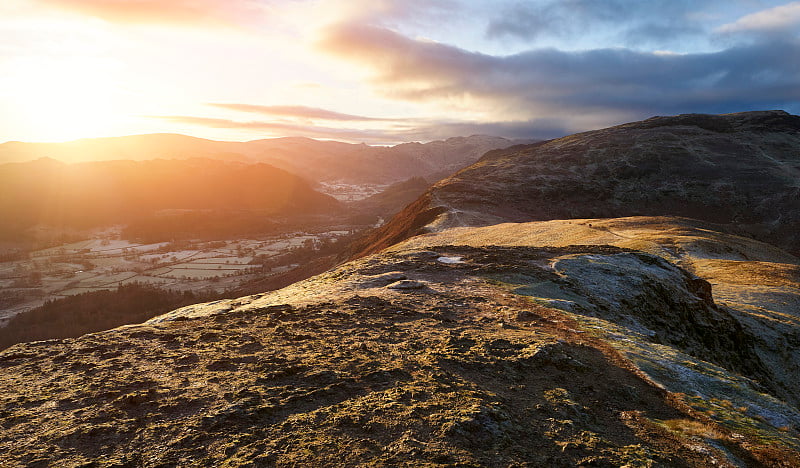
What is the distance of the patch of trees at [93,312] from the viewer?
237 ft

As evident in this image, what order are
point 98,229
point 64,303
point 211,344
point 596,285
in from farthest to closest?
1. point 98,229
2. point 64,303
3. point 596,285
4. point 211,344

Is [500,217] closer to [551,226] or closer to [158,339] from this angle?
[551,226]


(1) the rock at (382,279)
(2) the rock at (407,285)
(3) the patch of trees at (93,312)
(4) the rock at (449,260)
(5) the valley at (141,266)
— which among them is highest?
(4) the rock at (449,260)

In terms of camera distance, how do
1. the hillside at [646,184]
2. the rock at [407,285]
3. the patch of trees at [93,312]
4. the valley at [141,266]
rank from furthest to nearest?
1. the valley at [141,266]
2. the hillside at [646,184]
3. the patch of trees at [93,312]
4. the rock at [407,285]

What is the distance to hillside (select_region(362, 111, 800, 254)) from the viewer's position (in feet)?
258

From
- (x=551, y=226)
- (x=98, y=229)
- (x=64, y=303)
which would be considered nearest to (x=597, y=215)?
(x=551, y=226)

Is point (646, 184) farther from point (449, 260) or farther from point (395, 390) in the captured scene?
point (395, 390)

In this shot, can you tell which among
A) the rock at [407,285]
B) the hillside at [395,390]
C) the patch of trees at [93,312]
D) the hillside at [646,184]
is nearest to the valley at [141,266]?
the patch of trees at [93,312]

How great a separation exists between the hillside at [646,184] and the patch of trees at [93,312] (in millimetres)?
49262

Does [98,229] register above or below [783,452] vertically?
below

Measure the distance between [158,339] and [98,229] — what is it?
775 feet

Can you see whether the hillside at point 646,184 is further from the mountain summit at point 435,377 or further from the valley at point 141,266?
the valley at point 141,266

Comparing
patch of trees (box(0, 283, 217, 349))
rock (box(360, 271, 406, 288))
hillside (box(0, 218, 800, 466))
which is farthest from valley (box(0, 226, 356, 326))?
hillside (box(0, 218, 800, 466))

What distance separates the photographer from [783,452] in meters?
7.22
